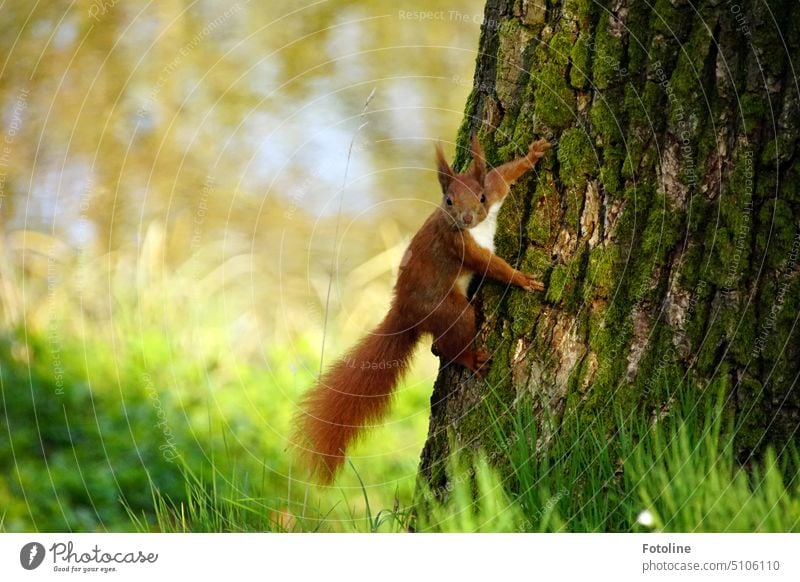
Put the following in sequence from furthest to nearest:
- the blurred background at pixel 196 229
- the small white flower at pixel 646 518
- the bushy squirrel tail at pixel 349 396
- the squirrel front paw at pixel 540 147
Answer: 1. the blurred background at pixel 196 229
2. the bushy squirrel tail at pixel 349 396
3. the squirrel front paw at pixel 540 147
4. the small white flower at pixel 646 518

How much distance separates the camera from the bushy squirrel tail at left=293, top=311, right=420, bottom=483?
235 cm

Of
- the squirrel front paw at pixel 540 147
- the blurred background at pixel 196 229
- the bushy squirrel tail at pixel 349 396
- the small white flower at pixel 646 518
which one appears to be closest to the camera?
the small white flower at pixel 646 518

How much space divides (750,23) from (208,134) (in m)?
2.32

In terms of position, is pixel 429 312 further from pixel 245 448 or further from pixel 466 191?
pixel 245 448

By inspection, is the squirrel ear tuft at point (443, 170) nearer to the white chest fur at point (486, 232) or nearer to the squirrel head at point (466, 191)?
the squirrel head at point (466, 191)

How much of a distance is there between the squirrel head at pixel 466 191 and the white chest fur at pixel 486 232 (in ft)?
0.06

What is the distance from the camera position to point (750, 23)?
204 cm

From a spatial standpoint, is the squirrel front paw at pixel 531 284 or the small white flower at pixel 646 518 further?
the squirrel front paw at pixel 531 284

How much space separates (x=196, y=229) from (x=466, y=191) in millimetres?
1731

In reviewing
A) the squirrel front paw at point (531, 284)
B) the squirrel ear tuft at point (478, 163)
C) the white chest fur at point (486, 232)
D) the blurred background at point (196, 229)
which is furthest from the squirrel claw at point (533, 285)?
the blurred background at point (196, 229)

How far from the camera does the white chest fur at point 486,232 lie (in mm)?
2240

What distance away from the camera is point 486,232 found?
7.40ft
